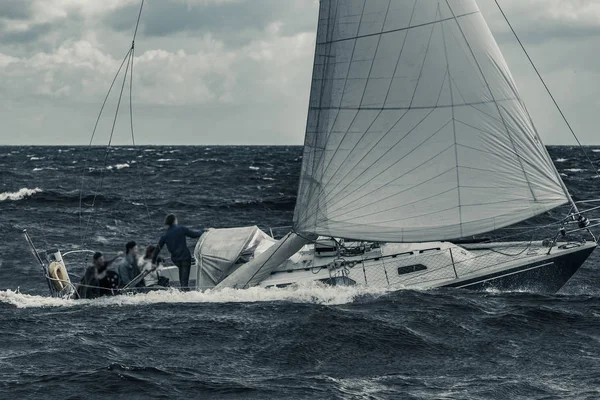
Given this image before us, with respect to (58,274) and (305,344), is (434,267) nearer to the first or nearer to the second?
(305,344)

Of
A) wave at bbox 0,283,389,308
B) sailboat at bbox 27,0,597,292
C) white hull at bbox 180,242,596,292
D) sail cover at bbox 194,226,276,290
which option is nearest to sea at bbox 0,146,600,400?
wave at bbox 0,283,389,308

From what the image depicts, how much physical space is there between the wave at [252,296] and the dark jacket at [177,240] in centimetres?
104

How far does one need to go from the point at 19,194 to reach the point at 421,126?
3841 cm

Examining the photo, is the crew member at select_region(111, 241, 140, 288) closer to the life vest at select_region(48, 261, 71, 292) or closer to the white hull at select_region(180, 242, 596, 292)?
the life vest at select_region(48, 261, 71, 292)

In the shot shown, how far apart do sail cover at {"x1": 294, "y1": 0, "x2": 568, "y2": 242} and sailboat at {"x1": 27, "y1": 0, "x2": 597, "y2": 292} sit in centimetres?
2

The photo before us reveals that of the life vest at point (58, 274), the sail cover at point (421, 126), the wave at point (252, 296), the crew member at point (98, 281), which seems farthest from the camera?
the life vest at point (58, 274)

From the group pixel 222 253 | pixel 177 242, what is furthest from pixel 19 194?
pixel 177 242

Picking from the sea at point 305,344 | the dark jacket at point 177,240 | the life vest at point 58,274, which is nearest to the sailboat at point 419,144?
the sea at point 305,344

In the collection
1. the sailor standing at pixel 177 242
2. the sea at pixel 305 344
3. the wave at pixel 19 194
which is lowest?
the sea at pixel 305 344

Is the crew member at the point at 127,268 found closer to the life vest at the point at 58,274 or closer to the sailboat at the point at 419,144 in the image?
the life vest at the point at 58,274

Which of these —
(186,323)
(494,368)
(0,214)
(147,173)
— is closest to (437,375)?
(494,368)

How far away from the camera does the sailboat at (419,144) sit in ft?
60.3

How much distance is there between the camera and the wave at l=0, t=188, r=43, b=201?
50.2 meters

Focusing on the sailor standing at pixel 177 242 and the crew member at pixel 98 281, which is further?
the crew member at pixel 98 281
